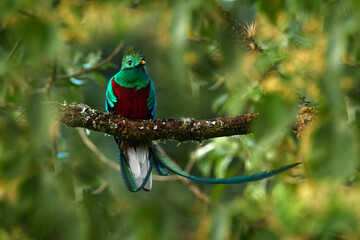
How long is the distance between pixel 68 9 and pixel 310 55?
4.65 feet

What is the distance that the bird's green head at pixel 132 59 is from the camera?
2.45m

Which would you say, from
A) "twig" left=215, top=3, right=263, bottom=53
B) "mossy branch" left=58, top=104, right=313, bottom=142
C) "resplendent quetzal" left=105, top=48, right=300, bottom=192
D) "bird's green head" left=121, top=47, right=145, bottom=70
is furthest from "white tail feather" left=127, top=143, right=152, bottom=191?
"twig" left=215, top=3, right=263, bottom=53

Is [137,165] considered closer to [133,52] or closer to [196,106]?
[133,52]

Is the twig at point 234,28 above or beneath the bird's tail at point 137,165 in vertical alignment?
above

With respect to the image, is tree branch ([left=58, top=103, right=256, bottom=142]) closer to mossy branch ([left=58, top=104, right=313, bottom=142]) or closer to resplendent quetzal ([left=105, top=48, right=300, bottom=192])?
mossy branch ([left=58, top=104, right=313, bottom=142])

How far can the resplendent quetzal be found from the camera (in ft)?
7.20

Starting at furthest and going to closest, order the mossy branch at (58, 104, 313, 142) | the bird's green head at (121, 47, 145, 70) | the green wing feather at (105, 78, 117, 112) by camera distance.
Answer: the bird's green head at (121, 47, 145, 70), the green wing feather at (105, 78, 117, 112), the mossy branch at (58, 104, 313, 142)

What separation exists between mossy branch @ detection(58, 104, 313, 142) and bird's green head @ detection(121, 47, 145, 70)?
56 cm

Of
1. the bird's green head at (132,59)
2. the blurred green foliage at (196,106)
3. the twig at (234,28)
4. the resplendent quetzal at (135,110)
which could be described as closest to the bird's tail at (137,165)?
the resplendent quetzal at (135,110)

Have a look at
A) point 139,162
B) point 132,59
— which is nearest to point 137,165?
point 139,162

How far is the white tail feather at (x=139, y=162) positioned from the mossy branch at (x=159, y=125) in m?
0.26

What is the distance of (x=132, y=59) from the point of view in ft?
8.10

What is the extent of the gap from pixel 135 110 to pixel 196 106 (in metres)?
0.81

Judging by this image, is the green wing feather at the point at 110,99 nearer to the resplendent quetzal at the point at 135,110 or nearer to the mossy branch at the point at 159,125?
the resplendent quetzal at the point at 135,110
